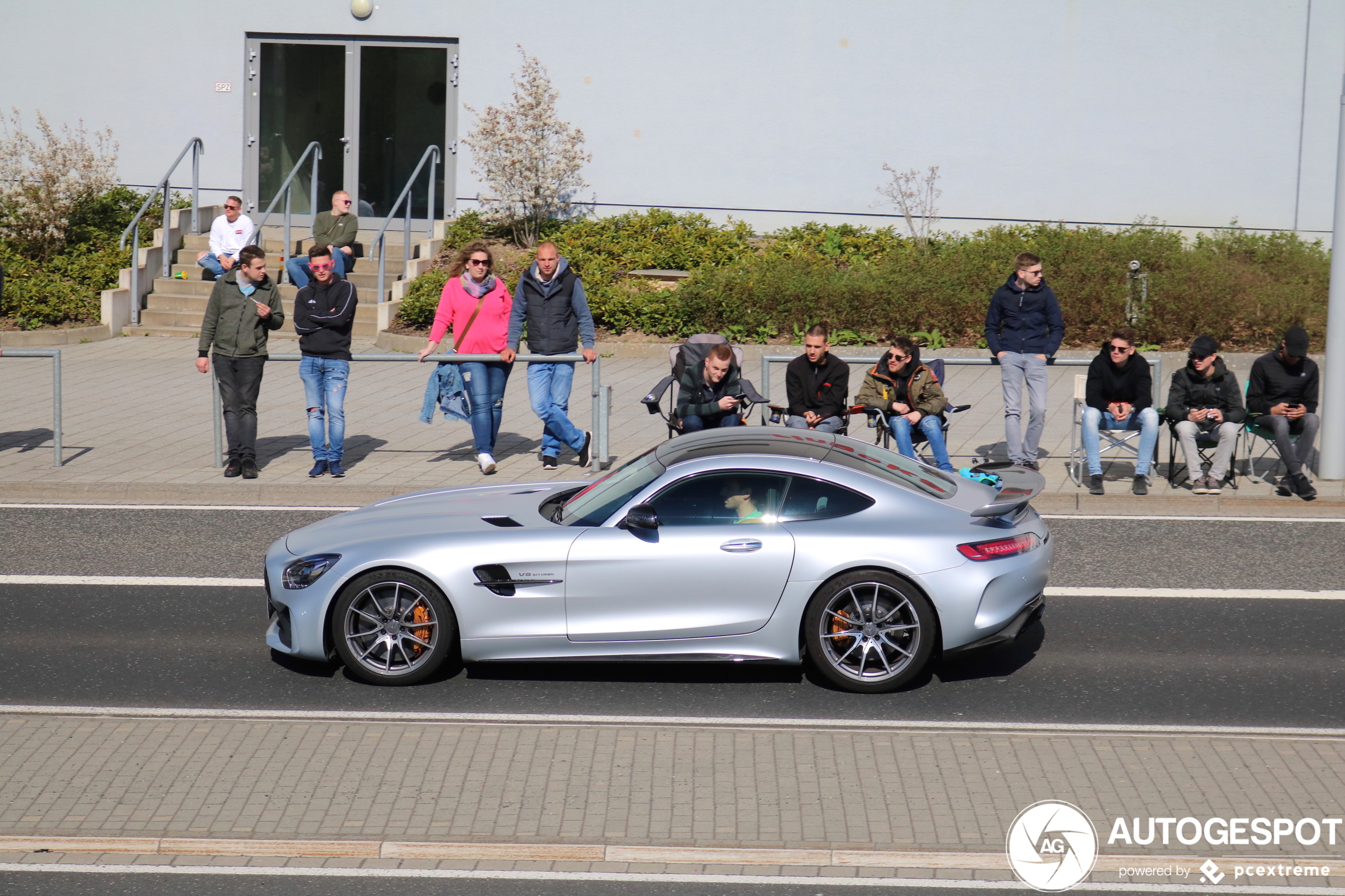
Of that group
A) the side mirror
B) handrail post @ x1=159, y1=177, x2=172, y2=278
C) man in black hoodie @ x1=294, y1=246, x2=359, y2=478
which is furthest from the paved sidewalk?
the side mirror

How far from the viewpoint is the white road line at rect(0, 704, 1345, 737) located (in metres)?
6.59

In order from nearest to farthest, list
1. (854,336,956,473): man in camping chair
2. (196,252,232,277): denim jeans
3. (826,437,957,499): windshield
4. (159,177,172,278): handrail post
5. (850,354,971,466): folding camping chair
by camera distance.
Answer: (826,437,957,499): windshield → (854,336,956,473): man in camping chair → (850,354,971,466): folding camping chair → (196,252,232,277): denim jeans → (159,177,172,278): handrail post

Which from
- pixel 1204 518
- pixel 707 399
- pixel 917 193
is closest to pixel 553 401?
pixel 707 399

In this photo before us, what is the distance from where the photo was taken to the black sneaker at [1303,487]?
38.8ft

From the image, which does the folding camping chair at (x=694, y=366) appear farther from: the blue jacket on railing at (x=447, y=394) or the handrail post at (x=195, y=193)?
the handrail post at (x=195, y=193)

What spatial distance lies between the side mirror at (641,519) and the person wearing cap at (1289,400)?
7010 mm

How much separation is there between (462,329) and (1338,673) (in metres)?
8.04

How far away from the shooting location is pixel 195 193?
75.2ft

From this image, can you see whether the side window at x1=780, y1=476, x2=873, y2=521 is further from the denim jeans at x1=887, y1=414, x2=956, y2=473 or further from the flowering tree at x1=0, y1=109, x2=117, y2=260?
the flowering tree at x1=0, y1=109, x2=117, y2=260

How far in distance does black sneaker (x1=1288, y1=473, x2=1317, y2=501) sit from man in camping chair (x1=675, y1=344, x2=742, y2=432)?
15.3ft

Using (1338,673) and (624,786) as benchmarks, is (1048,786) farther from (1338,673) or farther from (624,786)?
(1338,673)

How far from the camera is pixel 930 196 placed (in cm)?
2356

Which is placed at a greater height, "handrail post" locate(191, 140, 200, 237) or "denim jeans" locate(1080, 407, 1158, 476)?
"handrail post" locate(191, 140, 200, 237)

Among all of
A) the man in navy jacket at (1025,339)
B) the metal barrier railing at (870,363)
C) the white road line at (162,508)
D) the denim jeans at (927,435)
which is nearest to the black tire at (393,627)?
the white road line at (162,508)
